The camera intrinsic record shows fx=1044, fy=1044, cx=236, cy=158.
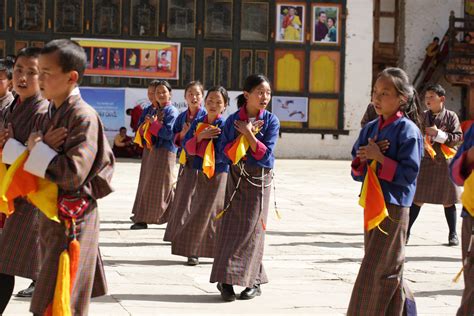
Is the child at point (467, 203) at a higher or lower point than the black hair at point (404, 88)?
lower

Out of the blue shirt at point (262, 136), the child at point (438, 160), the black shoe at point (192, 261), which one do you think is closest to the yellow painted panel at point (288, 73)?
the child at point (438, 160)

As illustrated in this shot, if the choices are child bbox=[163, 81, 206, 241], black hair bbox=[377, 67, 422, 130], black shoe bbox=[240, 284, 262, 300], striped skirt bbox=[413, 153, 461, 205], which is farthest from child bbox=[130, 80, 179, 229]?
black hair bbox=[377, 67, 422, 130]

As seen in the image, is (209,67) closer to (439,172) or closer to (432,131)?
(439,172)

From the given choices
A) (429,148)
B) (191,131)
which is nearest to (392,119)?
(191,131)

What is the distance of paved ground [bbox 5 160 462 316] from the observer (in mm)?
6496

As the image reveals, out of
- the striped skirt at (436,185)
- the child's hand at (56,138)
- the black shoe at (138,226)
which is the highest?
the child's hand at (56,138)

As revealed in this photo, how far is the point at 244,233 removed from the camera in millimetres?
6879

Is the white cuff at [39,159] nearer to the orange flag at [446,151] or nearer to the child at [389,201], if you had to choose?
the child at [389,201]

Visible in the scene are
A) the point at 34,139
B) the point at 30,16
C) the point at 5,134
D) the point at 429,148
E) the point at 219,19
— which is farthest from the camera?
the point at 219,19

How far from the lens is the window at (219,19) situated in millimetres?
23562

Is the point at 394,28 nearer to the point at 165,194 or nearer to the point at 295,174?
the point at 295,174

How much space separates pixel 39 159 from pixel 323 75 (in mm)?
20368

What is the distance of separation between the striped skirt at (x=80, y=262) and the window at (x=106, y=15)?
19004 mm

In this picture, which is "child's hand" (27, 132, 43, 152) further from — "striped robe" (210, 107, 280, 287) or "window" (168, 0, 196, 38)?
"window" (168, 0, 196, 38)
